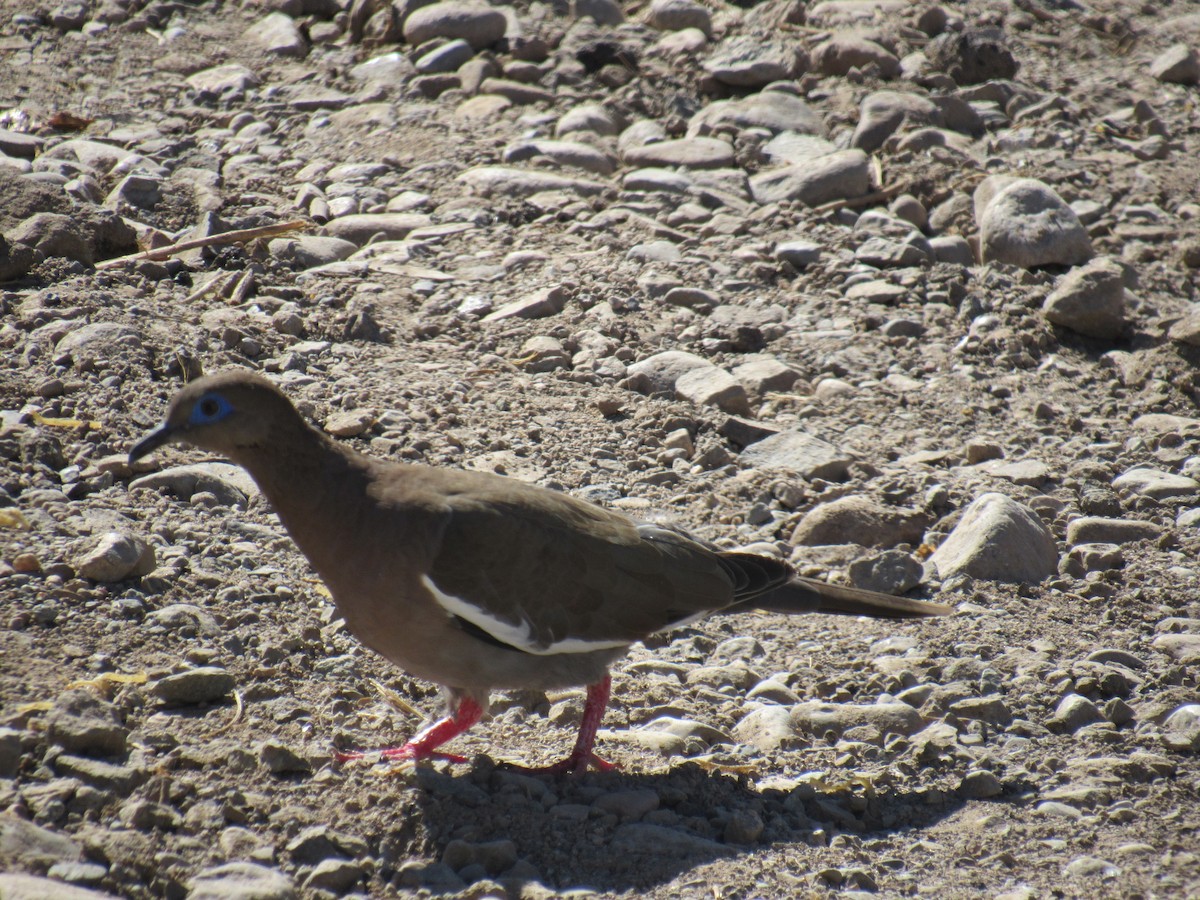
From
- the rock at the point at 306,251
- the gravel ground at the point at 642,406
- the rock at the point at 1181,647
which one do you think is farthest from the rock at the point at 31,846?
the rock at the point at 306,251

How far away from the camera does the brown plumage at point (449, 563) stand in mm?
4094

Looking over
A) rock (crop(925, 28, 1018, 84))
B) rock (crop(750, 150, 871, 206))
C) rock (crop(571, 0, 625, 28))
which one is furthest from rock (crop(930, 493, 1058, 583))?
rock (crop(571, 0, 625, 28))

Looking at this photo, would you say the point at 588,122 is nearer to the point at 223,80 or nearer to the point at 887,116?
the point at 887,116

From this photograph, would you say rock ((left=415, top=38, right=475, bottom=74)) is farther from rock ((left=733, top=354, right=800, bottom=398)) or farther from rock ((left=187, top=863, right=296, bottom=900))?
rock ((left=187, top=863, right=296, bottom=900))

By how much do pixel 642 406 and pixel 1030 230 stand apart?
296 centimetres

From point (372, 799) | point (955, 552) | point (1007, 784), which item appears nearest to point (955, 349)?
point (955, 552)

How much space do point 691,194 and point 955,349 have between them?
2.21 meters

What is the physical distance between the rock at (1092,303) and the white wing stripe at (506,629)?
166 inches

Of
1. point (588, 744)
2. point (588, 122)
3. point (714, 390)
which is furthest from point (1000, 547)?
point (588, 122)

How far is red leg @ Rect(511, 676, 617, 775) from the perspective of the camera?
13.8ft

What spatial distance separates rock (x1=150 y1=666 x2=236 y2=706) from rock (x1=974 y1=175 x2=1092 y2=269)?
5.53 meters

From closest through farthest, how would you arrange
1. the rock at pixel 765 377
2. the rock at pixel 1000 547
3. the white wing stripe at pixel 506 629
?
the white wing stripe at pixel 506 629 < the rock at pixel 1000 547 < the rock at pixel 765 377

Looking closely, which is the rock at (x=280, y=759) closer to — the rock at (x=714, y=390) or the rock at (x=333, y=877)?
the rock at (x=333, y=877)

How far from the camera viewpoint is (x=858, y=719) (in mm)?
4531
